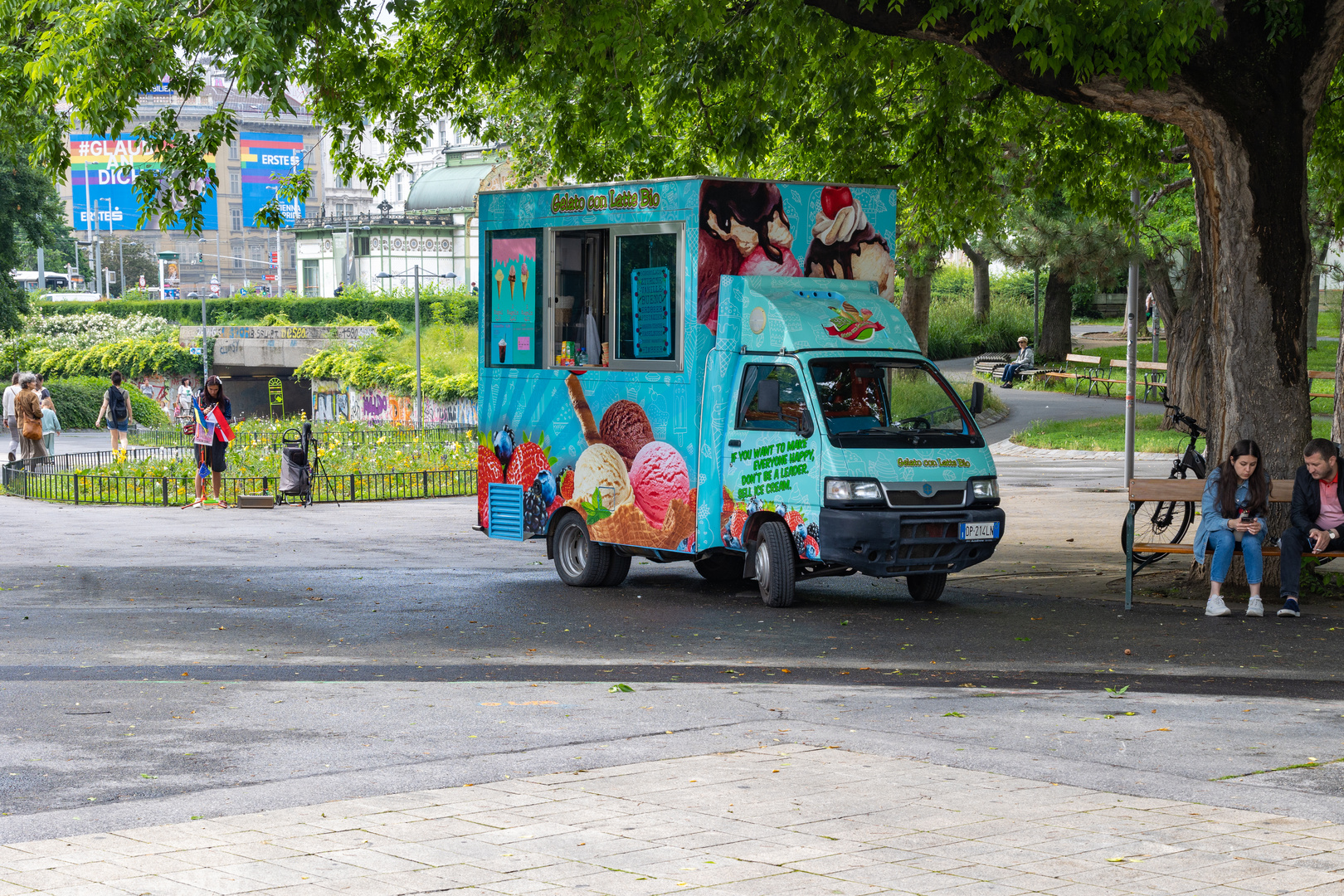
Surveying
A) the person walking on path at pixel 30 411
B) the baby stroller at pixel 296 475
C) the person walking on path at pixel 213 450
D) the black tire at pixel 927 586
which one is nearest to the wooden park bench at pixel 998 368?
the baby stroller at pixel 296 475

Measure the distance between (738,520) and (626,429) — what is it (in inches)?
52.7

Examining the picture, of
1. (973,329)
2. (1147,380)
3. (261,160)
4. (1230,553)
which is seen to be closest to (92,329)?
(973,329)

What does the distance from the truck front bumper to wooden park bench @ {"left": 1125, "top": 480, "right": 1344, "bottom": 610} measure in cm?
107

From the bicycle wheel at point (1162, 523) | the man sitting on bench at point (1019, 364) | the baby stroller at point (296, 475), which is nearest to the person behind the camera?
the bicycle wheel at point (1162, 523)

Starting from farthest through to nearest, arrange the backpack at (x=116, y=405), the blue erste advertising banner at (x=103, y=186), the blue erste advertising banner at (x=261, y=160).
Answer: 1. the blue erste advertising banner at (x=261, y=160)
2. the blue erste advertising banner at (x=103, y=186)
3. the backpack at (x=116, y=405)

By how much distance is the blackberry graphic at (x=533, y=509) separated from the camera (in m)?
13.9

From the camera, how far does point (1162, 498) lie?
1246cm

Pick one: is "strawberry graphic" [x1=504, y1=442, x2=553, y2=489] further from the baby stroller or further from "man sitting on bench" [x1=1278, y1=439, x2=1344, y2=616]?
the baby stroller

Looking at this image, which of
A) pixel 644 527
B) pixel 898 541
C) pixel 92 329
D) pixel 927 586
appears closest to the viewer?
pixel 898 541

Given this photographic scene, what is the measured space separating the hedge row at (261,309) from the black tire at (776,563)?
65.1 metres

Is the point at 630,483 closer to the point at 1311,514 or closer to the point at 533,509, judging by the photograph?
the point at 533,509

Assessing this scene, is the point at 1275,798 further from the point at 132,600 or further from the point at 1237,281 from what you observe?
the point at 132,600

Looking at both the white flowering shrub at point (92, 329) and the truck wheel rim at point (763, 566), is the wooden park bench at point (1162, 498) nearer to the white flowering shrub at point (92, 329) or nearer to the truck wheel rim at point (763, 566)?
the truck wheel rim at point (763, 566)

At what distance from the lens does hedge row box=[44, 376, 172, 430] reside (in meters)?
54.2
